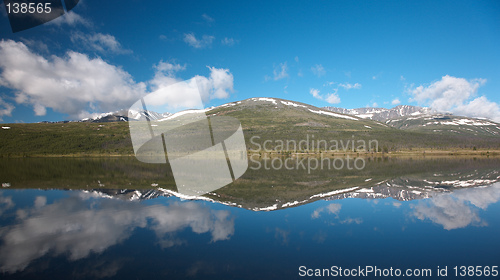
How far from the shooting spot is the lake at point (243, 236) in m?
8.11

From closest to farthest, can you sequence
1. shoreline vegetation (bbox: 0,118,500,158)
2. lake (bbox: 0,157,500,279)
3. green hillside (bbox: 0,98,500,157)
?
lake (bbox: 0,157,500,279) → shoreline vegetation (bbox: 0,118,500,158) → green hillside (bbox: 0,98,500,157)

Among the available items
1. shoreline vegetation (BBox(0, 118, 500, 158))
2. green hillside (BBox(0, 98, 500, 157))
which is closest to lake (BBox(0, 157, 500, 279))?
shoreline vegetation (BBox(0, 118, 500, 158))

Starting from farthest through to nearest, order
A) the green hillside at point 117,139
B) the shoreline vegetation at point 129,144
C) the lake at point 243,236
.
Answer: the green hillside at point 117,139 < the shoreline vegetation at point 129,144 < the lake at point 243,236

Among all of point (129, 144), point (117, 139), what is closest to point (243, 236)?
point (129, 144)

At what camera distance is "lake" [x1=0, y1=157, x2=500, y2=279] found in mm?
8109

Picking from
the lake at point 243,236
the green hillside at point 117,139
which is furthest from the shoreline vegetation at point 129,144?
the lake at point 243,236

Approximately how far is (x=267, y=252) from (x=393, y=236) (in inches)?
236

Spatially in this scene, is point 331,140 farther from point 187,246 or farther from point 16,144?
point 16,144

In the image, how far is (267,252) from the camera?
938cm

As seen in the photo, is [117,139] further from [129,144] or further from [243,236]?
[243,236]

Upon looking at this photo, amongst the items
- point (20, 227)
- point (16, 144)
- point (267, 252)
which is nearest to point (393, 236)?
point (267, 252)

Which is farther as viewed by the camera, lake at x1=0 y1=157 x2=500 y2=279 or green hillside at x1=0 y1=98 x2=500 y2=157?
green hillside at x1=0 y1=98 x2=500 y2=157

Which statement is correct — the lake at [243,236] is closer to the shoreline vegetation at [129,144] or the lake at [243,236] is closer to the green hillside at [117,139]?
the shoreline vegetation at [129,144]

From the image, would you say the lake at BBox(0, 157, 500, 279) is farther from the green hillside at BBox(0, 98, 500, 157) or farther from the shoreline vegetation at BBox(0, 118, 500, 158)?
the green hillside at BBox(0, 98, 500, 157)
